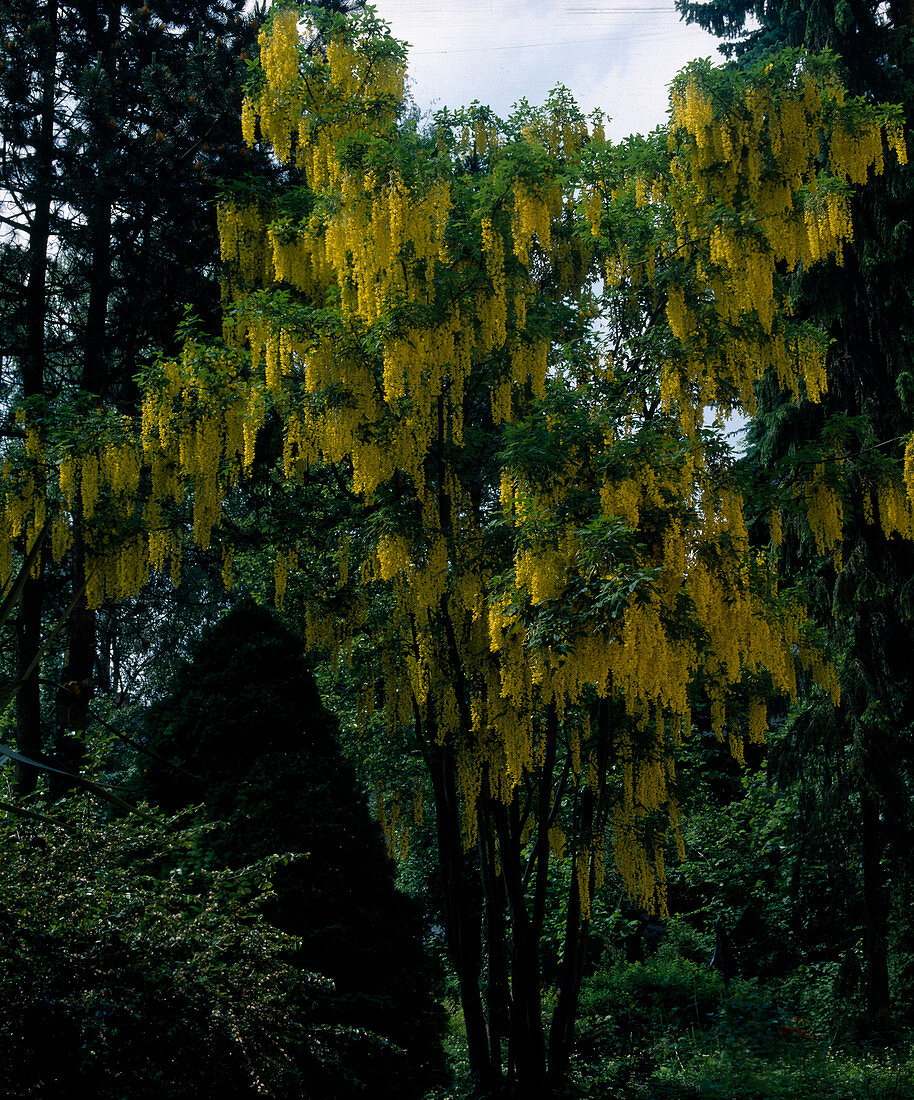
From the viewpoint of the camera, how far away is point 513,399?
26.7 feet

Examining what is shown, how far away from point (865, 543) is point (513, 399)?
4.52 m

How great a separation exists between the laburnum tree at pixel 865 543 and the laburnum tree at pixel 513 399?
6.50 feet

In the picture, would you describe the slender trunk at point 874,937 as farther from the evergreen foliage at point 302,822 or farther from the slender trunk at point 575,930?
the evergreen foliage at point 302,822

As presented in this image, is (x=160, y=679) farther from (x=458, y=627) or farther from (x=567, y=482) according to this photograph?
(x=567, y=482)

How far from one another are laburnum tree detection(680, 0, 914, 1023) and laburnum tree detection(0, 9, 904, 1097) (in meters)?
1.98

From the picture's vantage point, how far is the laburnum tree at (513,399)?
6.38m

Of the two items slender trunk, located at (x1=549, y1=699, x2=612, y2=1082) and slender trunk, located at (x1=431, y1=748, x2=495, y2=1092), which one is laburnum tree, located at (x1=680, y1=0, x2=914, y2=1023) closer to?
slender trunk, located at (x1=549, y1=699, x2=612, y2=1082)

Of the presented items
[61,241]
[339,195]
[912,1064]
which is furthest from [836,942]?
[61,241]

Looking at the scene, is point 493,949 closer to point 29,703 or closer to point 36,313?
point 29,703

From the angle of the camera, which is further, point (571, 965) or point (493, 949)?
point (571, 965)

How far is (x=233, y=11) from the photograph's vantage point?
37.9 feet

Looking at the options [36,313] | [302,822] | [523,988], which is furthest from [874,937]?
[36,313]

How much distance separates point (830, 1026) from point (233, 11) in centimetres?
1403

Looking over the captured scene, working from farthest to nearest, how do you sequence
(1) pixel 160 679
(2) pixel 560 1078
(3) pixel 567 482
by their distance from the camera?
(1) pixel 160 679
(2) pixel 560 1078
(3) pixel 567 482
